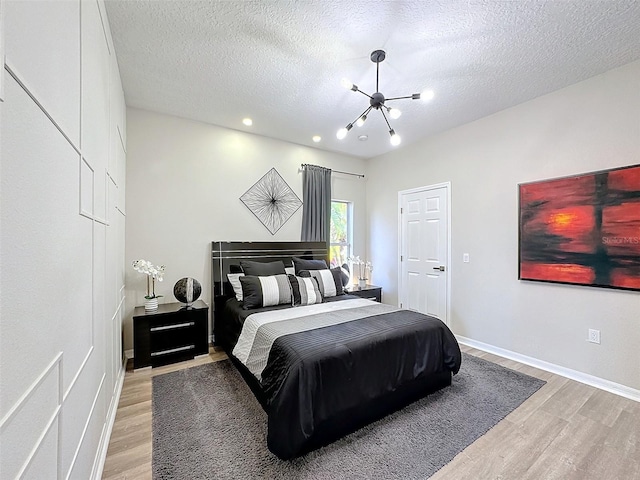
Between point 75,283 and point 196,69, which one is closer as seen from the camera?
point 75,283

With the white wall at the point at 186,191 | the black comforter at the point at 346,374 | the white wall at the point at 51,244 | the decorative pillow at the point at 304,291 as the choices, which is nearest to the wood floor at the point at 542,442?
the white wall at the point at 51,244

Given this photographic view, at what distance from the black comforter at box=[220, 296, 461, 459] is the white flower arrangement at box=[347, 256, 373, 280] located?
2.39 m

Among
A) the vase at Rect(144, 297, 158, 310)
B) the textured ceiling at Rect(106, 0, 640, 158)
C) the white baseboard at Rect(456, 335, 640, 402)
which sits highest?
the textured ceiling at Rect(106, 0, 640, 158)

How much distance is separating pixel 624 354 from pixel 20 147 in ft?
13.6

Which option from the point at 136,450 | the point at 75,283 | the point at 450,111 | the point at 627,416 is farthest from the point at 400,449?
the point at 450,111

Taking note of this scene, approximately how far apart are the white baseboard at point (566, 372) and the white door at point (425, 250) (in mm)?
636

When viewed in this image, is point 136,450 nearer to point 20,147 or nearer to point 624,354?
point 20,147

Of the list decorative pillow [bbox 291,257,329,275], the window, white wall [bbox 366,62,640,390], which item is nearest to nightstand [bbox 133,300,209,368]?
decorative pillow [bbox 291,257,329,275]

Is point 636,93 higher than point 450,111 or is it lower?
lower

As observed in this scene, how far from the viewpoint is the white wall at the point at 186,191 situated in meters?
3.35

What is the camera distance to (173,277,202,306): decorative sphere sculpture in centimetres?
329

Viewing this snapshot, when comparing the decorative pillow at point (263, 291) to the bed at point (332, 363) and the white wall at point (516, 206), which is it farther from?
the white wall at point (516, 206)

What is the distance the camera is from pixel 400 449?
72.7 inches

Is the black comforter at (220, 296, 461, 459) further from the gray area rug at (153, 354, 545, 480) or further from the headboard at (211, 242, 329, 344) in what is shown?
the headboard at (211, 242, 329, 344)
